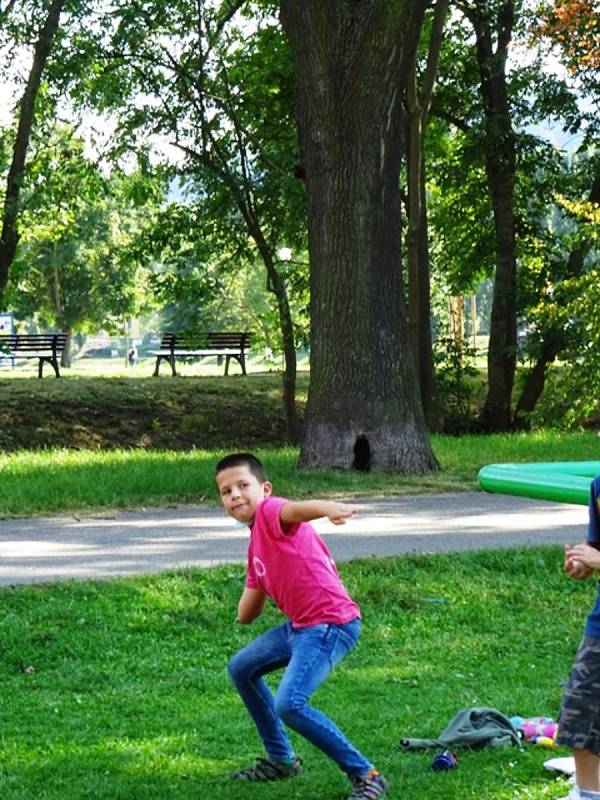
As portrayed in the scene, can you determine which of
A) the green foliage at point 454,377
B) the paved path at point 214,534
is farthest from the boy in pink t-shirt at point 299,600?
the green foliage at point 454,377

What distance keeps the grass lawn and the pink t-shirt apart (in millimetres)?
805

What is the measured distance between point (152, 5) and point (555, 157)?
916 cm

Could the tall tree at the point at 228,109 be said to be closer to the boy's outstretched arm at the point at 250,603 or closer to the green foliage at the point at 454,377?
the green foliage at the point at 454,377

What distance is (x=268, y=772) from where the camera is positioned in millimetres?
6145

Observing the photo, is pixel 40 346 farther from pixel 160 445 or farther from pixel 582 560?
pixel 582 560

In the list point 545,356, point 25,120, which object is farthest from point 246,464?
point 545,356

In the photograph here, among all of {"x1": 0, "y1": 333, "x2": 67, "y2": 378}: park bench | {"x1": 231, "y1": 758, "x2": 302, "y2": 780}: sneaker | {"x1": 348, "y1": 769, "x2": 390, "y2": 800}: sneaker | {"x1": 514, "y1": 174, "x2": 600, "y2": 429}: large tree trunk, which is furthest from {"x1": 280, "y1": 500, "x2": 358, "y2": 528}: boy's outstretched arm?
{"x1": 0, "y1": 333, "x2": 67, "y2": 378}: park bench

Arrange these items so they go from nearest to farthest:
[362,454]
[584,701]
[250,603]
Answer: [584,701], [250,603], [362,454]

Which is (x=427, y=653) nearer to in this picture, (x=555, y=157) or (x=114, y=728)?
(x=114, y=728)

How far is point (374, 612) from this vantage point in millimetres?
9875

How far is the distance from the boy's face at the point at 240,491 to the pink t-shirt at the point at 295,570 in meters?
0.04

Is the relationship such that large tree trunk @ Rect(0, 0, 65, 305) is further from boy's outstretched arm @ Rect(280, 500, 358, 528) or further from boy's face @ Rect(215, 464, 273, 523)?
boy's outstretched arm @ Rect(280, 500, 358, 528)

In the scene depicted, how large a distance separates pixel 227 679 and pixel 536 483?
15.5 ft

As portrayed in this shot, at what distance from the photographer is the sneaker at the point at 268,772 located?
6.14 metres
